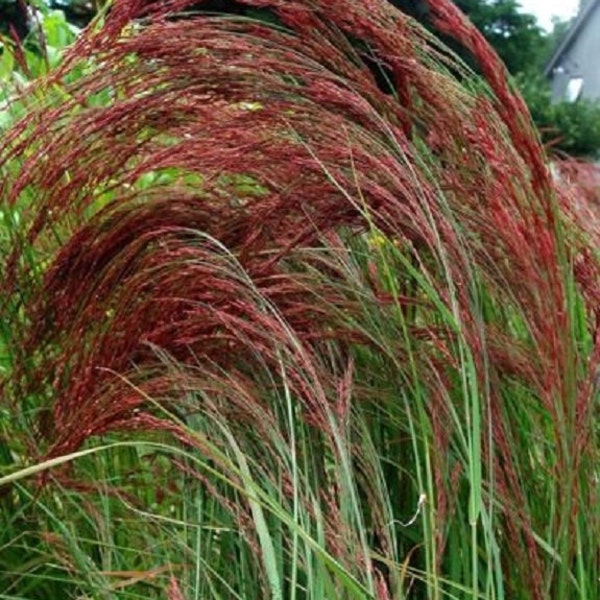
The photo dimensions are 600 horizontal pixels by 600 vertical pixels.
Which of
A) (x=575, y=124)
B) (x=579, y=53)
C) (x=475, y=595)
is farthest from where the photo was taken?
(x=579, y=53)

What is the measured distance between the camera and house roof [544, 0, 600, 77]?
1485 inches

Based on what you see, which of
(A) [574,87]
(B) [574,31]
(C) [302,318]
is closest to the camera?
(C) [302,318]

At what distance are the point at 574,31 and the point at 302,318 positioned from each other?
3865 centimetres

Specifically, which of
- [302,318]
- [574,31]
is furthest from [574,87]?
[302,318]

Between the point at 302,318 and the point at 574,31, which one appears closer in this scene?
the point at 302,318

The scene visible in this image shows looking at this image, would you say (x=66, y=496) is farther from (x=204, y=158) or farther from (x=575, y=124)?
(x=575, y=124)

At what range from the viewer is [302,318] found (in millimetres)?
1477

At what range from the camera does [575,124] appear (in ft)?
79.0

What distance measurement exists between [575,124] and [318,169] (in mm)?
23490

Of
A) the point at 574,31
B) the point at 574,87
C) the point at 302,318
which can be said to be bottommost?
A: the point at 574,87

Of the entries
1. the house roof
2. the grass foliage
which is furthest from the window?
the grass foliage

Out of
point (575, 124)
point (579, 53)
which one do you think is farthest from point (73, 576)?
point (579, 53)

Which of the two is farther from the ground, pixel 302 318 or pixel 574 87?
pixel 302 318

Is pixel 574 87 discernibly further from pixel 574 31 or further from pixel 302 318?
pixel 302 318
